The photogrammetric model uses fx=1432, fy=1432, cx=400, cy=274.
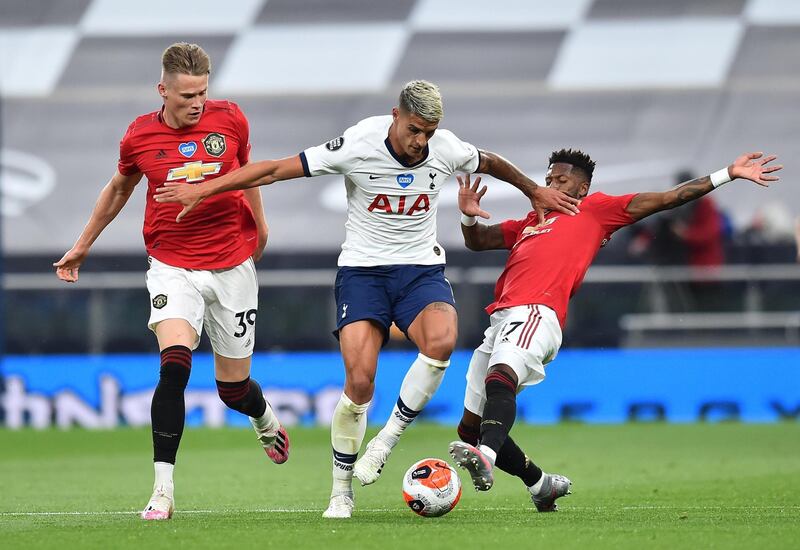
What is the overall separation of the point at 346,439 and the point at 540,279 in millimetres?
1269

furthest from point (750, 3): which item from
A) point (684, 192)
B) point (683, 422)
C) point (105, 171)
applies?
point (684, 192)

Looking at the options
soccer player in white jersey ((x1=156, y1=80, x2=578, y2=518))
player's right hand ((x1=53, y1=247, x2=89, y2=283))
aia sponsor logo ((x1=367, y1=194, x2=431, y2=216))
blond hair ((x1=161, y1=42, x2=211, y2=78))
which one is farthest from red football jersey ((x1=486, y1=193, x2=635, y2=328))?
player's right hand ((x1=53, y1=247, x2=89, y2=283))

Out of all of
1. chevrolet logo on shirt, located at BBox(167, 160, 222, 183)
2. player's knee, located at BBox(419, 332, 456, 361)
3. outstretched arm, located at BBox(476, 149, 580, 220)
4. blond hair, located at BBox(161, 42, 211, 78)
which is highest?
blond hair, located at BBox(161, 42, 211, 78)

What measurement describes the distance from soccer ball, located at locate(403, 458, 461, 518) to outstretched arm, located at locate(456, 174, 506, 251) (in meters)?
1.41

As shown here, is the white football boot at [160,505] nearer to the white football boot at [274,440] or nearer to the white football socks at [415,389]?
the white football socks at [415,389]

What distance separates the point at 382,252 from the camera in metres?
7.14

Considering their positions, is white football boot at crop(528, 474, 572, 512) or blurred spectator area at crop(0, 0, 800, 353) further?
blurred spectator area at crop(0, 0, 800, 353)

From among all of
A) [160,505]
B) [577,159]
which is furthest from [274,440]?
[577,159]

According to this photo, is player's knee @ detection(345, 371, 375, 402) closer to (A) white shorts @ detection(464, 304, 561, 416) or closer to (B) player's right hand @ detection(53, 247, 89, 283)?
(A) white shorts @ detection(464, 304, 561, 416)

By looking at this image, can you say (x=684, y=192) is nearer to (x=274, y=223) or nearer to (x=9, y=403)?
(x=9, y=403)

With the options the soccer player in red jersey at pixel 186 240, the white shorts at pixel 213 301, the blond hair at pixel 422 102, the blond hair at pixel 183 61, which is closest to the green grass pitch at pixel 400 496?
the soccer player in red jersey at pixel 186 240

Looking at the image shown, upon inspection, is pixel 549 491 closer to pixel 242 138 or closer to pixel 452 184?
pixel 242 138

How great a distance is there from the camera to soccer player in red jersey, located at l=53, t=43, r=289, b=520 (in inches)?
271

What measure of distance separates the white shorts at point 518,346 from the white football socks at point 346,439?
24.1 inches
